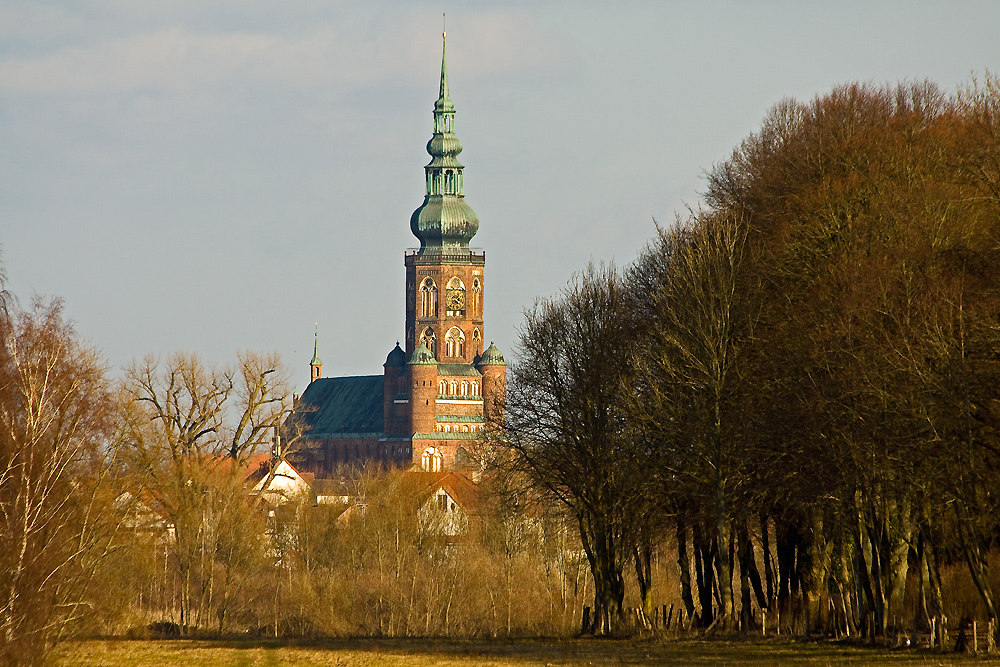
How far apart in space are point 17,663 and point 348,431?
5562 inches

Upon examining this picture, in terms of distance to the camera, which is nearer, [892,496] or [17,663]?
[17,663]

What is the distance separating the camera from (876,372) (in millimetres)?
29688

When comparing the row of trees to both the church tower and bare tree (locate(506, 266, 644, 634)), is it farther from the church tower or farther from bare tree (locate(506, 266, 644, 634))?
the church tower

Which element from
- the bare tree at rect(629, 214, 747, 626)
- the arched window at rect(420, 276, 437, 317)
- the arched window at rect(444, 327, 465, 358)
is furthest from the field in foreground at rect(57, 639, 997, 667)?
the arched window at rect(420, 276, 437, 317)

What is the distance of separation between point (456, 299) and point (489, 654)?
124 meters

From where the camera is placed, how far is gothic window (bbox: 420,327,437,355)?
500ft

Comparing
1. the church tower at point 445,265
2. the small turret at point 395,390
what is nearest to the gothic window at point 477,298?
the church tower at point 445,265

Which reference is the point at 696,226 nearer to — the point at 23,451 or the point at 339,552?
the point at 23,451

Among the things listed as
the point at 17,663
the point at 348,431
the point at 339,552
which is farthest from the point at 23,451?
the point at 348,431

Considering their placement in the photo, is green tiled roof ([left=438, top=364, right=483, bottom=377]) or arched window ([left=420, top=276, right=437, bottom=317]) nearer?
green tiled roof ([left=438, top=364, right=483, bottom=377])

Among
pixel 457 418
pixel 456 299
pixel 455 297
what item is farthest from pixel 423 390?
pixel 455 297

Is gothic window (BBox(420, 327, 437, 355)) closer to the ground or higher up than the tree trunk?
higher up

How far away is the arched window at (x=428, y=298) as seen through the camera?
505ft

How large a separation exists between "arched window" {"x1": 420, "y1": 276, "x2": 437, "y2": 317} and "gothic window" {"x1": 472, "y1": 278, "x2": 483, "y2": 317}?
4031 mm
